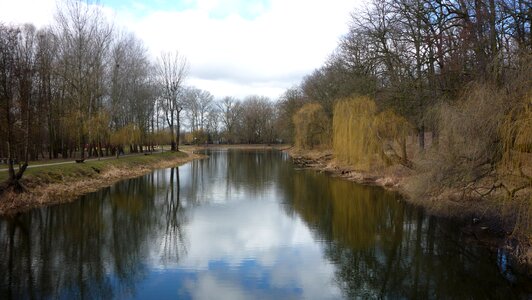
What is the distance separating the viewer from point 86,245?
32.1ft

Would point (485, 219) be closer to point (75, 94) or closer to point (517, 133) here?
point (517, 133)

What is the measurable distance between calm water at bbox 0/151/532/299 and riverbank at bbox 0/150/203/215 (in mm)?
889

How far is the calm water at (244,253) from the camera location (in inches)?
281

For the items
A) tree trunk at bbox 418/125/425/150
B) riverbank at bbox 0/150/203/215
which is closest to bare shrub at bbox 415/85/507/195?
tree trunk at bbox 418/125/425/150

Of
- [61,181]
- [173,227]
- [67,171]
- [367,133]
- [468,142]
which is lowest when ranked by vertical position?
[173,227]

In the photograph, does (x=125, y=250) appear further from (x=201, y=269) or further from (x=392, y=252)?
(x=392, y=252)

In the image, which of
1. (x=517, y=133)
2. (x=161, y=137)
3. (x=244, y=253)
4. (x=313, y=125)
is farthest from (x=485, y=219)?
(x=161, y=137)

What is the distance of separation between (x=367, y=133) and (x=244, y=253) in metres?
12.6

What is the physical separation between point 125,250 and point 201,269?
239 cm

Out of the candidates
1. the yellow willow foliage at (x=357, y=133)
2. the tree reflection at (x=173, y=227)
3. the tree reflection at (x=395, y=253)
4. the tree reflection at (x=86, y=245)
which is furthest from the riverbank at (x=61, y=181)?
the yellow willow foliage at (x=357, y=133)

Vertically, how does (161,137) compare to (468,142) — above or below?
above

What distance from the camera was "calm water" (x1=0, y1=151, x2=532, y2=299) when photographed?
7145mm

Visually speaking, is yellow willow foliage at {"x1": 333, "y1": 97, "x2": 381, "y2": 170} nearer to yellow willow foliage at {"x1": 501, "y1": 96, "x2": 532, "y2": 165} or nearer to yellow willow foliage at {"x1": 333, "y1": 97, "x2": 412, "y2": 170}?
yellow willow foliage at {"x1": 333, "y1": 97, "x2": 412, "y2": 170}

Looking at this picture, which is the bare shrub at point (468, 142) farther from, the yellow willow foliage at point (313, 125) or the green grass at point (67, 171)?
the yellow willow foliage at point (313, 125)
